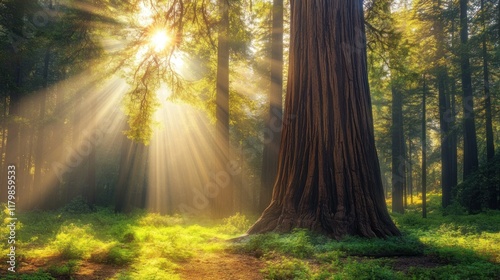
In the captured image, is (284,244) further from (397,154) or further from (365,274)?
(397,154)

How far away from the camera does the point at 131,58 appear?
10.2 m

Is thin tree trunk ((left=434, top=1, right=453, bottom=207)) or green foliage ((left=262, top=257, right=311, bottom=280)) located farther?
thin tree trunk ((left=434, top=1, right=453, bottom=207))

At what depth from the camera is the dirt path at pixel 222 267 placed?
439 cm

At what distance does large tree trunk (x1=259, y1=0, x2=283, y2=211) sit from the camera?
46.5ft

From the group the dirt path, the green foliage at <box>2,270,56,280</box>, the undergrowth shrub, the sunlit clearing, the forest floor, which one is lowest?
the undergrowth shrub

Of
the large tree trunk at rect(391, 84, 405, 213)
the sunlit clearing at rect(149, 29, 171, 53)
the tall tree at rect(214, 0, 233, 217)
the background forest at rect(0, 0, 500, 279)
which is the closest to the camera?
the background forest at rect(0, 0, 500, 279)

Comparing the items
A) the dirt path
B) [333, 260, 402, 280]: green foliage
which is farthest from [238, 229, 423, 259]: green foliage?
[333, 260, 402, 280]: green foliage

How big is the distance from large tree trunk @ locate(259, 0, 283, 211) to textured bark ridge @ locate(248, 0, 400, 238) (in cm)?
651

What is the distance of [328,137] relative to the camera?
695 cm

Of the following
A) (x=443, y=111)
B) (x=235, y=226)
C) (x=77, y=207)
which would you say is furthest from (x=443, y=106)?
(x=77, y=207)

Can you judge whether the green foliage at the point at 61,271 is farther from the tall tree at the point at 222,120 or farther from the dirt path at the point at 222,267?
the tall tree at the point at 222,120

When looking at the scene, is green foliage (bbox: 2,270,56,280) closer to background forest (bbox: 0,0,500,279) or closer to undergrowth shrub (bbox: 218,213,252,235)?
background forest (bbox: 0,0,500,279)

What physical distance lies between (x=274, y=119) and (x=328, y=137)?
7.29 m

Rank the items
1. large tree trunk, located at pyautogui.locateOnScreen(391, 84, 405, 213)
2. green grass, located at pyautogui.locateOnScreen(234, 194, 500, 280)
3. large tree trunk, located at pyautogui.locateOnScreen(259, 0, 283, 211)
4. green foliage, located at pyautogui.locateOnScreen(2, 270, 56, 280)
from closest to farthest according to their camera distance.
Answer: green foliage, located at pyautogui.locateOnScreen(2, 270, 56, 280) < green grass, located at pyautogui.locateOnScreen(234, 194, 500, 280) < large tree trunk, located at pyautogui.locateOnScreen(259, 0, 283, 211) < large tree trunk, located at pyautogui.locateOnScreen(391, 84, 405, 213)
